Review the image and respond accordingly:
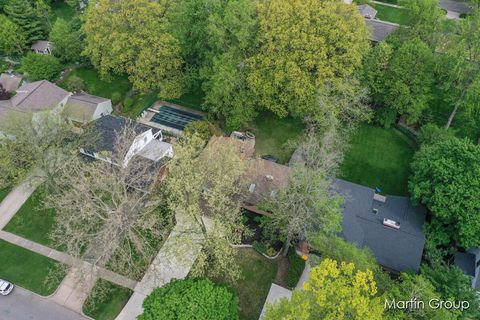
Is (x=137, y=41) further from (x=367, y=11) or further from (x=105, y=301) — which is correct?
(x=367, y=11)

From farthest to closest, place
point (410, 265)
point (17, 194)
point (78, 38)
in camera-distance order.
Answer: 1. point (78, 38)
2. point (17, 194)
3. point (410, 265)

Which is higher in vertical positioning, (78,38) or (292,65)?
(292,65)

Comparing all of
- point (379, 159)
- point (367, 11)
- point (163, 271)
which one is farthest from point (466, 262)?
point (367, 11)

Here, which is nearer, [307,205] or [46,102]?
[307,205]

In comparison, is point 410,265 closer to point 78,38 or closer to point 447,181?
point 447,181

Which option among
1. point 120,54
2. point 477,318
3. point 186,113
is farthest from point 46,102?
point 477,318

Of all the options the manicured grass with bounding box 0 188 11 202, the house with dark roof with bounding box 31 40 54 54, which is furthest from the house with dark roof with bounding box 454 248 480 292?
the house with dark roof with bounding box 31 40 54 54
